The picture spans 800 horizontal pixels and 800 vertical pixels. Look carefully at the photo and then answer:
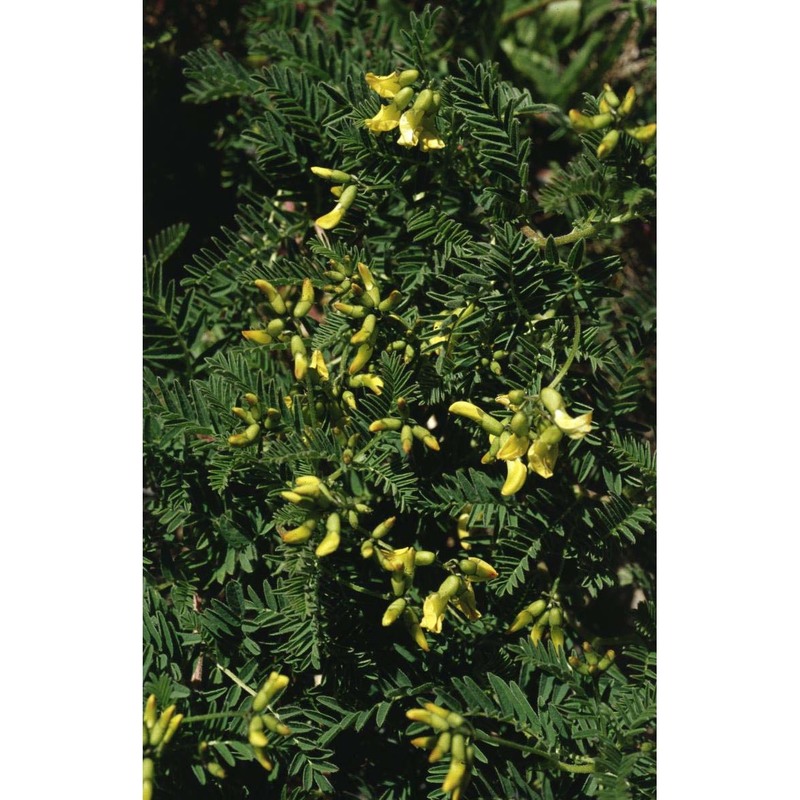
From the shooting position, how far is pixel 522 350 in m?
1.24

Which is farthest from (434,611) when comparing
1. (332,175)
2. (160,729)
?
(332,175)

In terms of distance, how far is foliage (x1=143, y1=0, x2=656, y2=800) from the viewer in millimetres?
1153

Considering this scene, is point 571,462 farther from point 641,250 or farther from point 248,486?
point 641,250

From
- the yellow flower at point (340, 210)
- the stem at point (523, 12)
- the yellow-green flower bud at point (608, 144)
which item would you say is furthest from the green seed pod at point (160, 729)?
the stem at point (523, 12)

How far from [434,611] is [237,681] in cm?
32

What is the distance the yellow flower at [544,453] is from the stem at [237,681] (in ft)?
1.68

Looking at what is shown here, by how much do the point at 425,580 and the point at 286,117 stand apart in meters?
0.82

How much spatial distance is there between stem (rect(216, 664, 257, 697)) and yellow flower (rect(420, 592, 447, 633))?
0.91 ft

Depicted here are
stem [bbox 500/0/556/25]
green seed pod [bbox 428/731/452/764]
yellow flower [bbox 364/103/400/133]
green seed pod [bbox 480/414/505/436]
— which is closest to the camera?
green seed pod [bbox 428/731/452/764]

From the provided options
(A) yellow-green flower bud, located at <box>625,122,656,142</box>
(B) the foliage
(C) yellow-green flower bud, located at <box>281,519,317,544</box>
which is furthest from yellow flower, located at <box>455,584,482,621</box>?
(A) yellow-green flower bud, located at <box>625,122,656,142</box>

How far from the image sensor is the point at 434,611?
1095 millimetres

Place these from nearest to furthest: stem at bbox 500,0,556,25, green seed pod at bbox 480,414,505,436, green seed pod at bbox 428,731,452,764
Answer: green seed pod at bbox 428,731,452,764 → green seed pod at bbox 480,414,505,436 → stem at bbox 500,0,556,25

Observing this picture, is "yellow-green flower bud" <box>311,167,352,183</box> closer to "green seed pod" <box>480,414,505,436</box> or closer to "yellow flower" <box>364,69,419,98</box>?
"yellow flower" <box>364,69,419,98</box>

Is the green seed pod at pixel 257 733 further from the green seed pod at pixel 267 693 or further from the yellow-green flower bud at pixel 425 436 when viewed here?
the yellow-green flower bud at pixel 425 436
